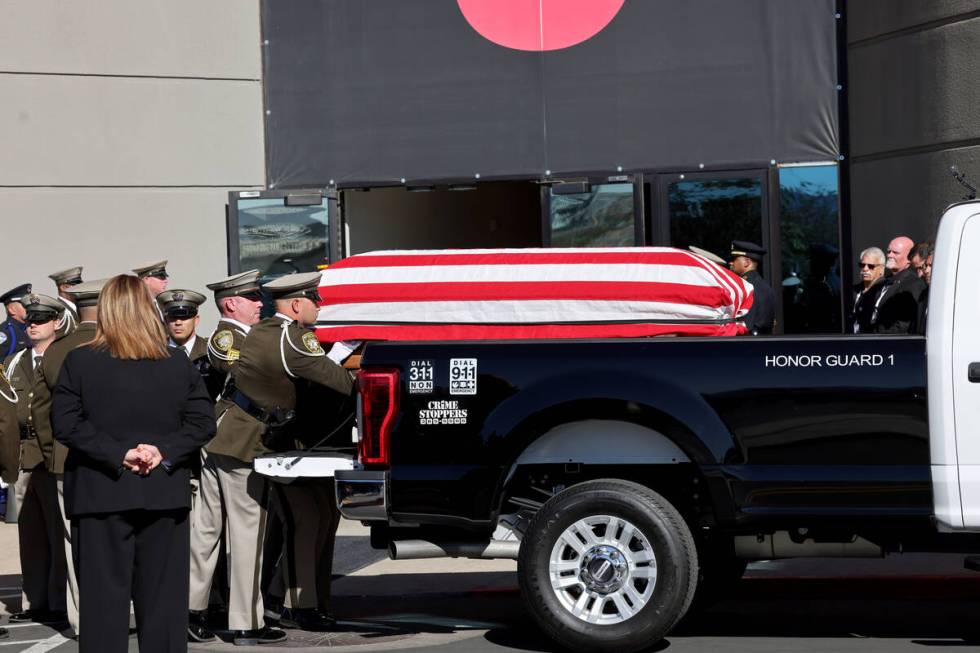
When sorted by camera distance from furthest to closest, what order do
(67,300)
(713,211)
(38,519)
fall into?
(713,211), (67,300), (38,519)

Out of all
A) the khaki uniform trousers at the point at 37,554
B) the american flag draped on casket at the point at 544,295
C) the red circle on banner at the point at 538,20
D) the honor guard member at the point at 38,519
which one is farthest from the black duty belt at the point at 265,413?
the red circle on banner at the point at 538,20

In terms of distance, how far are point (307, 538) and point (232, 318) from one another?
1.29 m

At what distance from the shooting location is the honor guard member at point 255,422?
804 centimetres

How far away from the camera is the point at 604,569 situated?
7.38 m

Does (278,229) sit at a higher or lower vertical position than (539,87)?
lower

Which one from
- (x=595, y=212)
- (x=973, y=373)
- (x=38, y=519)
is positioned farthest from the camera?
(x=595, y=212)

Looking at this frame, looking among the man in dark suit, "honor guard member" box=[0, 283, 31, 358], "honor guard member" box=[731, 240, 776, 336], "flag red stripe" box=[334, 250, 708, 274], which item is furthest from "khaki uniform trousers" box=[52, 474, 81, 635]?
"honor guard member" box=[731, 240, 776, 336]

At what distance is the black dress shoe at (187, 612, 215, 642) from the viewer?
27.0 ft

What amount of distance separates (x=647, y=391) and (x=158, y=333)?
236 centimetres

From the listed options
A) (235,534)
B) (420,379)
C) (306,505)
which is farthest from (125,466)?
(306,505)

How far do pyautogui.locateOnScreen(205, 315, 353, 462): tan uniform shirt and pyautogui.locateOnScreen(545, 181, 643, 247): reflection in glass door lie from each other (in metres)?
7.40

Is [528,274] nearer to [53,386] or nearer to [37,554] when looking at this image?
[53,386]

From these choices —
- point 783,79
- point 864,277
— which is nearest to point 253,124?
point 783,79

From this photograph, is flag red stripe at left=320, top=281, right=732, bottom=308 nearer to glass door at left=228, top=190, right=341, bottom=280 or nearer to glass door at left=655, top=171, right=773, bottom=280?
glass door at left=655, top=171, right=773, bottom=280
